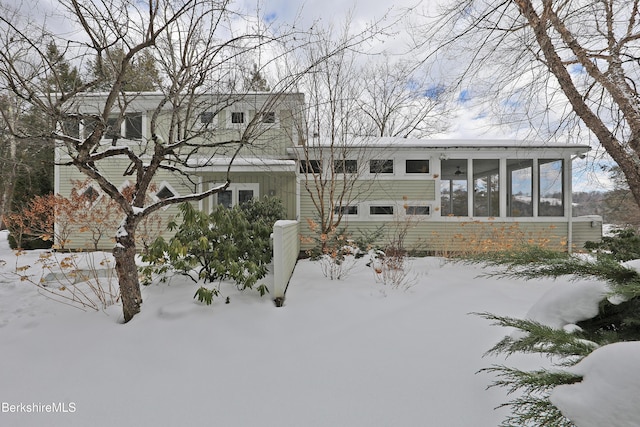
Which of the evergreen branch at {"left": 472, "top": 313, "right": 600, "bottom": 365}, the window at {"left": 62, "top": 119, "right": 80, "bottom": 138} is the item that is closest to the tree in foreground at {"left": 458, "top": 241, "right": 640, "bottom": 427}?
the evergreen branch at {"left": 472, "top": 313, "right": 600, "bottom": 365}

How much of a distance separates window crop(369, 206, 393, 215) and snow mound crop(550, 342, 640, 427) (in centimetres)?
819

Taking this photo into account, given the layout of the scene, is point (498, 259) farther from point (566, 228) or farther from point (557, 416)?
point (566, 228)

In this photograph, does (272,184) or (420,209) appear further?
(272,184)

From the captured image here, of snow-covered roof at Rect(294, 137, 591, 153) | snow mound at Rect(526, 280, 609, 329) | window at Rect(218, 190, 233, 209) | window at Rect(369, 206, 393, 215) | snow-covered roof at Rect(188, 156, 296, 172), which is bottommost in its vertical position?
snow mound at Rect(526, 280, 609, 329)

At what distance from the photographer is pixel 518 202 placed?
888cm

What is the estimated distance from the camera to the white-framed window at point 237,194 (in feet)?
31.6

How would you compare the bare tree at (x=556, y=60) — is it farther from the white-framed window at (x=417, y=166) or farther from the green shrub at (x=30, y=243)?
the green shrub at (x=30, y=243)

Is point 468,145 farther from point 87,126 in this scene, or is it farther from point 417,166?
point 87,126

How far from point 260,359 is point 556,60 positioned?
21.0ft

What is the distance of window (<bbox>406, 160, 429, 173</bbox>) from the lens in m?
8.95

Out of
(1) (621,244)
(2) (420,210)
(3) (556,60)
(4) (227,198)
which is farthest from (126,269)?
(1) (621,244)

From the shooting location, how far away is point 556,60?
16.5ft

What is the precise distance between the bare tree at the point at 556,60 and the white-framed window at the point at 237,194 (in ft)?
21.9

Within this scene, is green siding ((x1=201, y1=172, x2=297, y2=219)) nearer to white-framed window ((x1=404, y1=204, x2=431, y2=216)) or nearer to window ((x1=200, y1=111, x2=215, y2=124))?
white-framed window ((x1=404, y1=204, x2=431, y2=216))
